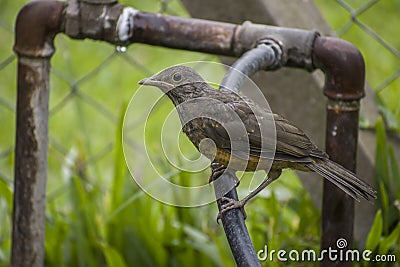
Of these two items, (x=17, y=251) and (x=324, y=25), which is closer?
(x=17, y=251)

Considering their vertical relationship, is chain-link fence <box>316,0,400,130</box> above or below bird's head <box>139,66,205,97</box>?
above

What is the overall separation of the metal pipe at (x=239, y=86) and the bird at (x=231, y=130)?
0.04m

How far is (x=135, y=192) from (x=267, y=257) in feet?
1.93

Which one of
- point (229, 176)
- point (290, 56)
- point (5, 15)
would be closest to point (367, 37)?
point (5, 15)

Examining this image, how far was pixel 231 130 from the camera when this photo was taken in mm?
1870

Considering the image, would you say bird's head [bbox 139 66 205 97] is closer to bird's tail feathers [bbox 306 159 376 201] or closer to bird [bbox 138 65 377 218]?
bird [bbox 138 65 377 218]

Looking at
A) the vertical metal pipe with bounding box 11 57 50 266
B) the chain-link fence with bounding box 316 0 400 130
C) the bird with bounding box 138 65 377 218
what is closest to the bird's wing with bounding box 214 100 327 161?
the bird with bounding box 138 65 377 218

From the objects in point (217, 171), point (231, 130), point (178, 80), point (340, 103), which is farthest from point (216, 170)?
point (340, 103)

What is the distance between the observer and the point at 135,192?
2.89 m

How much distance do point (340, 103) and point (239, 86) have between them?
0.41 metres

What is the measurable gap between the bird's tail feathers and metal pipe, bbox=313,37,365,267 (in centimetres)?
27

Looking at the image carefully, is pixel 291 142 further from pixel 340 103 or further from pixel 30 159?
pixel 30 159

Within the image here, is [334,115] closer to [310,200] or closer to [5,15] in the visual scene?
[310,200]

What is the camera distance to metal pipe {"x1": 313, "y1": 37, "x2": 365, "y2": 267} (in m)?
2.20
